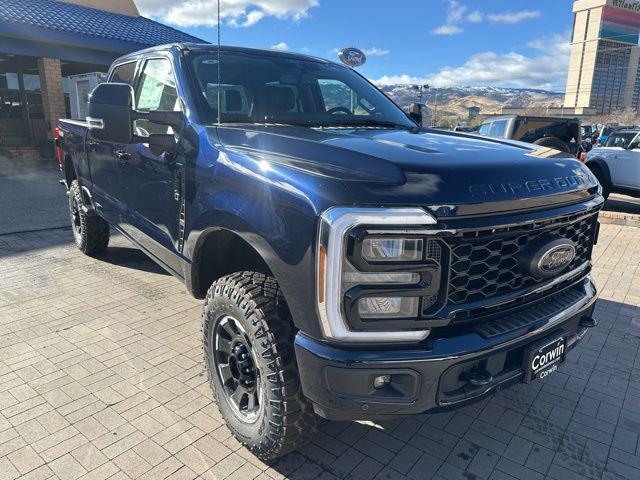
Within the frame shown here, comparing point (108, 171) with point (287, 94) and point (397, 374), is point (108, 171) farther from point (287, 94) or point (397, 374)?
point (397, 374)

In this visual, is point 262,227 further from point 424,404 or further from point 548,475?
point 548,475

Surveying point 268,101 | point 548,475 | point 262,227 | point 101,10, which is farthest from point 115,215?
point 101,10

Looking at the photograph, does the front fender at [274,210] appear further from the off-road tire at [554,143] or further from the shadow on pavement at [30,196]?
the off-road tire at [554,143]

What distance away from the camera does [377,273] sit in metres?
1.87

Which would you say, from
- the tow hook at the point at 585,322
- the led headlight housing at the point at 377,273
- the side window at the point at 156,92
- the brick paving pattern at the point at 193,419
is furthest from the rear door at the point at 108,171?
the tow hook at the point at 585,322

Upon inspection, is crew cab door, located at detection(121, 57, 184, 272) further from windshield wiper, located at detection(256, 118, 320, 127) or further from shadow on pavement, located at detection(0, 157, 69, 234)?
shadow on pavement, located at detection(0, 157, 69, 234)

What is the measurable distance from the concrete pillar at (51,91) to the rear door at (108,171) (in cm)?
1127

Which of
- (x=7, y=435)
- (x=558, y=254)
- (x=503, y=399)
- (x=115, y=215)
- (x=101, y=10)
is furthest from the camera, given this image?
(x=101, y=10)

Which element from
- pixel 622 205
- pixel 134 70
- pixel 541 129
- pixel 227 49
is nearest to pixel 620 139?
pixel 622 205

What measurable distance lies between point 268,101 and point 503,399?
8.09ft

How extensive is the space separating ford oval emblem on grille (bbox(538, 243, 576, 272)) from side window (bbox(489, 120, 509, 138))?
7812 mm

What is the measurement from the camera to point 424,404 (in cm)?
198

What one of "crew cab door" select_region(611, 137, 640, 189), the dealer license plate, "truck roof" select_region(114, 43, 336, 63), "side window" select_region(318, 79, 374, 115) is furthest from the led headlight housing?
"crew cab door" select_region(611, 137, 640, 189)

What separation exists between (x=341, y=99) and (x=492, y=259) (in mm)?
1981
